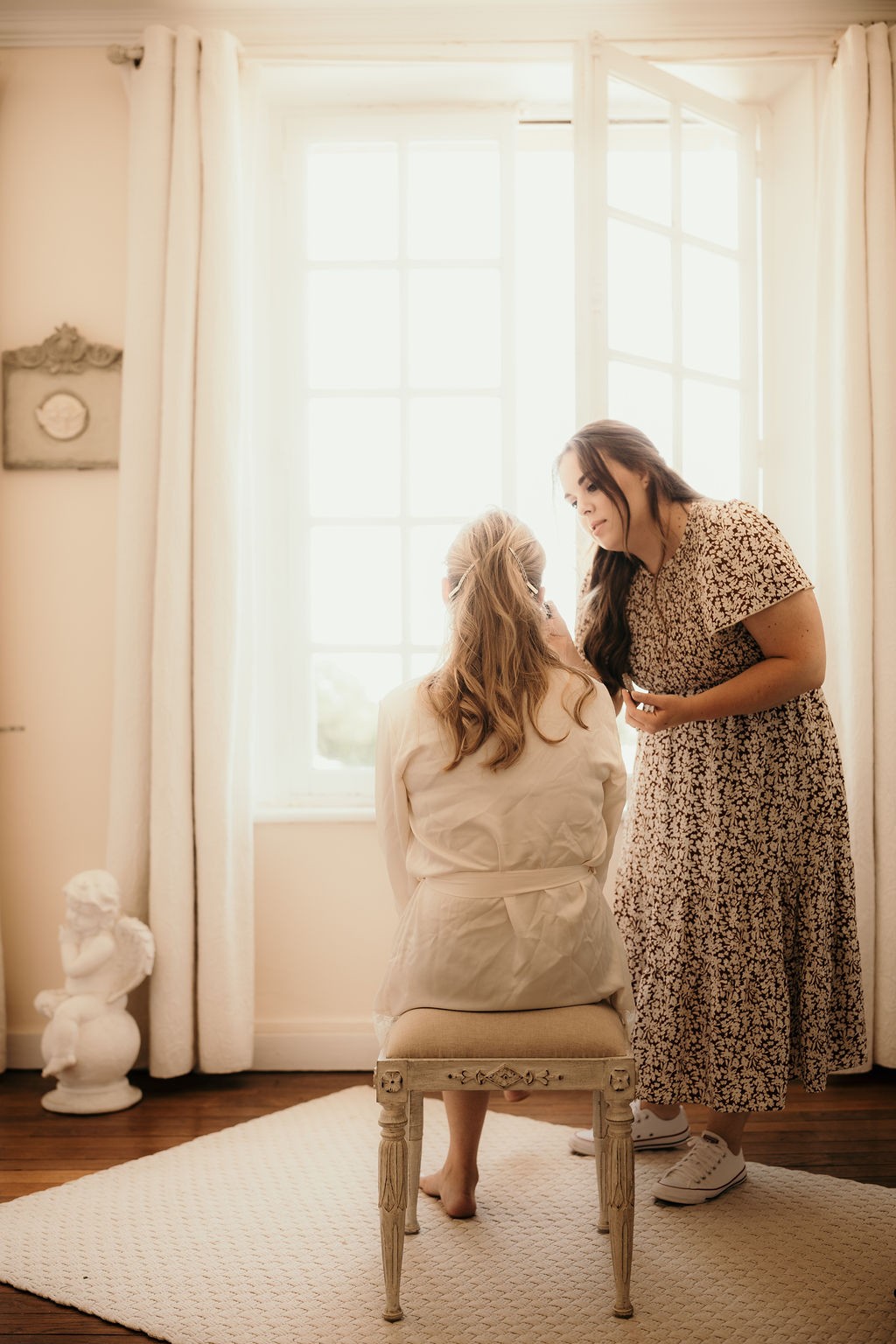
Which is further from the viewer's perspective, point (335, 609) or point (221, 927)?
point (335, 609)

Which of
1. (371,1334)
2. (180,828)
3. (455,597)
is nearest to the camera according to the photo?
(371,1334)

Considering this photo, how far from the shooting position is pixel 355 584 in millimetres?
3342

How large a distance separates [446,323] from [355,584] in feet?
2.69

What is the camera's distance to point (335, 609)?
335cm

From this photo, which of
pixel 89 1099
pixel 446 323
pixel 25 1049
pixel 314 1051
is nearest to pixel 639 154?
pixel 446 323

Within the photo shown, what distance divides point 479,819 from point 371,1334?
798 mm

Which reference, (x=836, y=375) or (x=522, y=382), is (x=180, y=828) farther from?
(x=836, y=375)

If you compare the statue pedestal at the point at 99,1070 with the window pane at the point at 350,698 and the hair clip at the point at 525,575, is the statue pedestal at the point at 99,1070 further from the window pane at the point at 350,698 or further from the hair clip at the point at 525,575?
the hair clip at the point at 525,575

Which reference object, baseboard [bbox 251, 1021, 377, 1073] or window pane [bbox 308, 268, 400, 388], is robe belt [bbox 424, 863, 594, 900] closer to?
baseboard [bbox 251, 1021, 377, 1073]

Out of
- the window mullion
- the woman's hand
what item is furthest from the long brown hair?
the window mullion

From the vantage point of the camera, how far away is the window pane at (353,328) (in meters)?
3.33

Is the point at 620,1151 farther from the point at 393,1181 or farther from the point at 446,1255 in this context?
the point at 446,1255

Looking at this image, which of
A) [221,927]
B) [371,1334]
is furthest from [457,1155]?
[221,927]

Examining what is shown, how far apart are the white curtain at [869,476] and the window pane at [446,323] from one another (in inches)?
39.2
